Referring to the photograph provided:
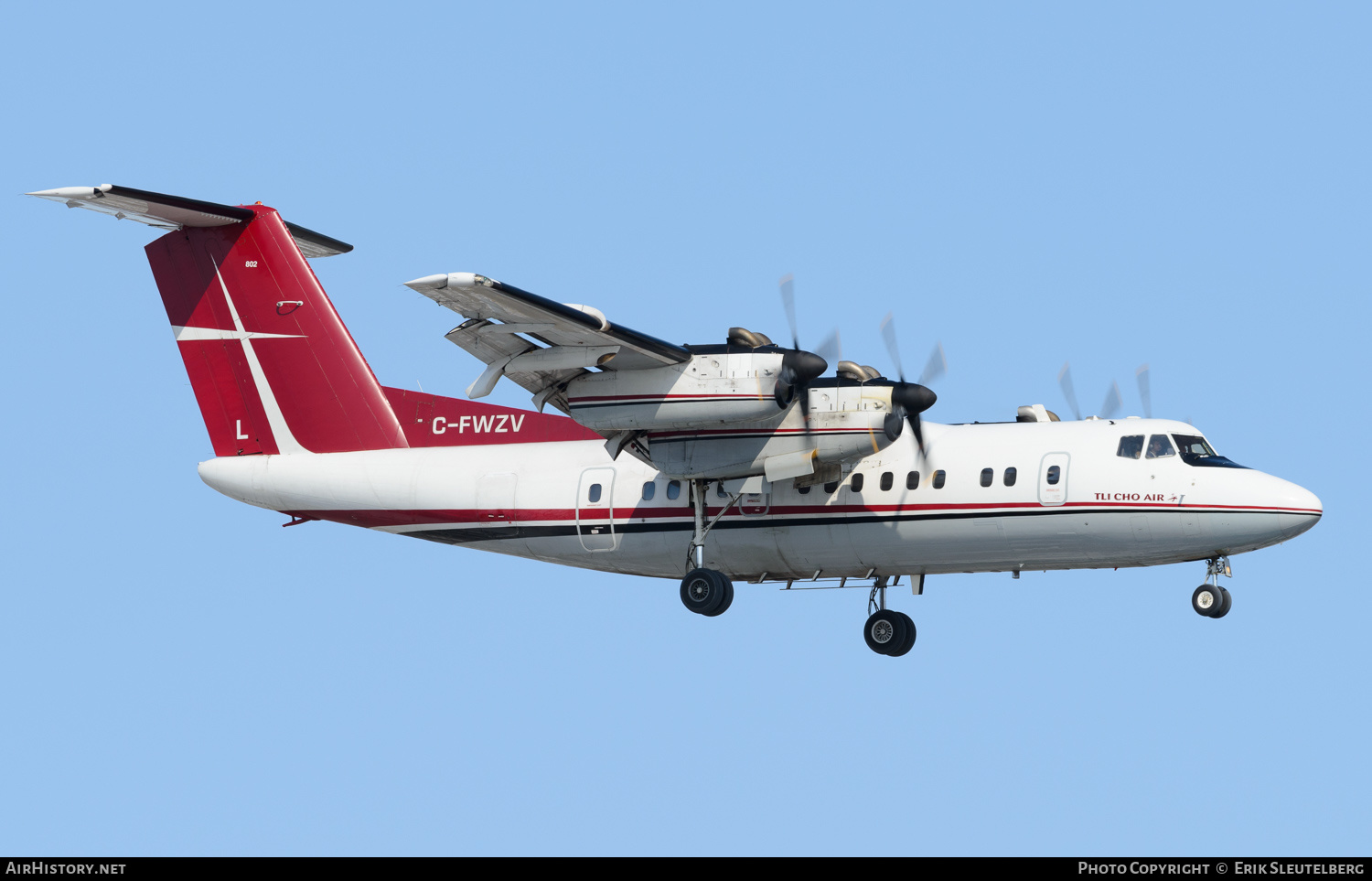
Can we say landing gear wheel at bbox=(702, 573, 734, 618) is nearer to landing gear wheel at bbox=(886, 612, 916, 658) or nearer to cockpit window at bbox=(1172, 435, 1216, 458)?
landing gear wheel at bbox=(886, 612, 916, 658)

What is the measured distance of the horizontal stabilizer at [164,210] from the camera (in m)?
20.2

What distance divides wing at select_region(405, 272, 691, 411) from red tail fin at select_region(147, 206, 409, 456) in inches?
158

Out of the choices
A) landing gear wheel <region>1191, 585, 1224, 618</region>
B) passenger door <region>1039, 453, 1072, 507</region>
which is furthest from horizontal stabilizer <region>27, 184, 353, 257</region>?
landing gear wheel <region>1191, 585, 1224, 618</region>

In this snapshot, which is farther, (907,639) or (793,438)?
(907,639)

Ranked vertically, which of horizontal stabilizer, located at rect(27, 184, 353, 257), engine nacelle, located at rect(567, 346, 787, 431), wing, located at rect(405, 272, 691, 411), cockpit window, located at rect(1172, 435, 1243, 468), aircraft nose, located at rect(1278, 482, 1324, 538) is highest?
horizontal stabilizer, located at rect(27, 184, 353, 257)

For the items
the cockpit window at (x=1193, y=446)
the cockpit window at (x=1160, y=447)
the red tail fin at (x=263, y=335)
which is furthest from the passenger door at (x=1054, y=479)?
the red tail fin at (x=263, y=335)

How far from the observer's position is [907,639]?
22.2m

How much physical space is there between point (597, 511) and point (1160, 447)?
7.05 meters

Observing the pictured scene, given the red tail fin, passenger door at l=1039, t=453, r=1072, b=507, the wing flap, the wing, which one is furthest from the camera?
the red tail fin

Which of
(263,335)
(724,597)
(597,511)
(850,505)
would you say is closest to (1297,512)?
(850,505)

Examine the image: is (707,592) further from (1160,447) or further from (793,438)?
(1160,447)

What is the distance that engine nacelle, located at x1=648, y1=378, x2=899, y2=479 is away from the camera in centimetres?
2020

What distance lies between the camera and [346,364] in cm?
2319
